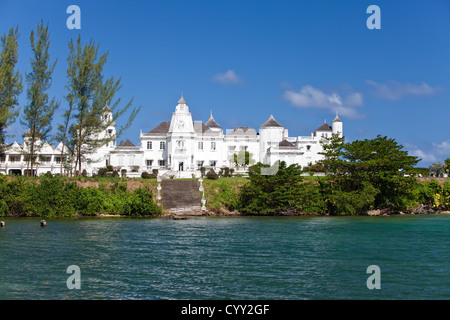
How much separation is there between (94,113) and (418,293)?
39838mm

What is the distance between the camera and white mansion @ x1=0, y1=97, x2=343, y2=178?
6819cm

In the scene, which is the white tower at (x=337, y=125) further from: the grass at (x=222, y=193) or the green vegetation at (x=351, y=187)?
the grass at (x=222, y=193)

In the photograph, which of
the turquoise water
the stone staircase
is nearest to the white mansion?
the stone staircase

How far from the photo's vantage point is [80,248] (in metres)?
24.2

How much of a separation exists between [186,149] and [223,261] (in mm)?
48019

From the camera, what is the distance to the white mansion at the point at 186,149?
6819cm

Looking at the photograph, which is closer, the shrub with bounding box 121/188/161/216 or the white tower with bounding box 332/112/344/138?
the shrub with bounding box 121/188/161/216

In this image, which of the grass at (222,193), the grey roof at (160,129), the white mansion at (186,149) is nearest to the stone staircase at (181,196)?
the grass at (222,193)

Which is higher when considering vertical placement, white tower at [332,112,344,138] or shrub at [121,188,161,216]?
white tower at [332,112,344,138]

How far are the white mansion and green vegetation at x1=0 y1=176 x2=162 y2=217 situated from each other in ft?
65.4

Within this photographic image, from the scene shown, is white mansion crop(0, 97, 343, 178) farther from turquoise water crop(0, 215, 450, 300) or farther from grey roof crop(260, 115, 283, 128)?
turquoise water crop(0, 215, 450, 300)

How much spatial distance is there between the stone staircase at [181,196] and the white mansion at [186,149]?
1483cm

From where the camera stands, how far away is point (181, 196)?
158 feet
